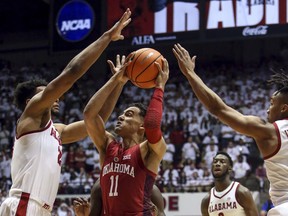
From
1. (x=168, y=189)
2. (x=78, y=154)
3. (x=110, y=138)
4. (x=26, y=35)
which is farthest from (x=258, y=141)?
(x=26, y=35)

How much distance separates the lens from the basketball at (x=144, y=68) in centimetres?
504

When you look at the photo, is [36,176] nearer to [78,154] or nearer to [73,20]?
[78,154]

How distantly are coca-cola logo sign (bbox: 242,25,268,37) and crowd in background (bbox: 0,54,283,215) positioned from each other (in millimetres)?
2234

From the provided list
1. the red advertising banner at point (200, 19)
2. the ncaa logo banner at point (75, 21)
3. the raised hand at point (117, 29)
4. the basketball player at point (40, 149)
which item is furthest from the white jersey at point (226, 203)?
the ncaa logo banner at point (75, 21)

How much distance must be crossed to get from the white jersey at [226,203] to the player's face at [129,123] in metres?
3.14

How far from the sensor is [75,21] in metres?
17.8

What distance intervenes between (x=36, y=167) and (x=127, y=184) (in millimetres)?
746

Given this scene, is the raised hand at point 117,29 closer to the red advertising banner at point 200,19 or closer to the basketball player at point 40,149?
the basketball player at point 40,149

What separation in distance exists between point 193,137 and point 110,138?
38.0ft

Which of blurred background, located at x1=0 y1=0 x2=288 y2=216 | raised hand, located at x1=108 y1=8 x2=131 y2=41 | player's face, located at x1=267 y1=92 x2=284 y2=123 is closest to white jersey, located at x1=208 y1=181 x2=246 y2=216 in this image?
player's face, located at x1=267 y1=92 x2=284 y2=123

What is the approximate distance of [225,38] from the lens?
15984 mm

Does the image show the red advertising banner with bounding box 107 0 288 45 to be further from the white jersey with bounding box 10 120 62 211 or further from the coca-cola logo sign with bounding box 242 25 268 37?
the white jersey with bounding box 10 120 62 211

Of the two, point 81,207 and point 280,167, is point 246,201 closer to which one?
point 280,167

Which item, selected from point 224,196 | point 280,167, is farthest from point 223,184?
point 280,167
